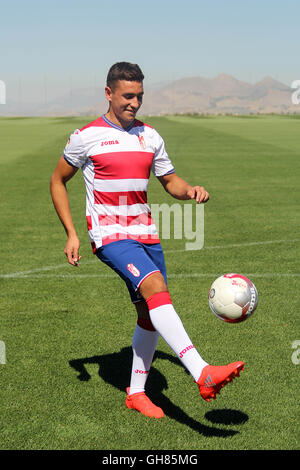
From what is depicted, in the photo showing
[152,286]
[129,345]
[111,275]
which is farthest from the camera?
[111,275]

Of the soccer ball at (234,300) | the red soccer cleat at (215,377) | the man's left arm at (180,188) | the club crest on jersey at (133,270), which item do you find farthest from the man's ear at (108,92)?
the red soccer cleat at (215,377)

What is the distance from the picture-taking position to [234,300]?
4.58 m

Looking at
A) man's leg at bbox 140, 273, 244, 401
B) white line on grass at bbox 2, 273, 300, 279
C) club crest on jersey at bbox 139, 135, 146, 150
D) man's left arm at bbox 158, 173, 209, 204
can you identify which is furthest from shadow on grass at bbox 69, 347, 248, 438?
white line on grass at bbox 2, 273, 300, 279

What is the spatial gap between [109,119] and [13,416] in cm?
229

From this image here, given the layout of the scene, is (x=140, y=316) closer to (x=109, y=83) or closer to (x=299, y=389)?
(x=299, y=389)

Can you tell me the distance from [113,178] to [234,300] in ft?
4.13

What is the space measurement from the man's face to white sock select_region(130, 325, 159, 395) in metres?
1.60

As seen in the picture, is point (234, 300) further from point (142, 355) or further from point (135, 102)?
point (135, 102)

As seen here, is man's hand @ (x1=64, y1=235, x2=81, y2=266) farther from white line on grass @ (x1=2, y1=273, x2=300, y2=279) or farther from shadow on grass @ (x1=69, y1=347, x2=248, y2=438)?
white line on grass @ (x1=2, y1=273, x2=300, y2=279)

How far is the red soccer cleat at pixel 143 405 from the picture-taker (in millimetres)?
4504

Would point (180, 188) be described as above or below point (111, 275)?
above

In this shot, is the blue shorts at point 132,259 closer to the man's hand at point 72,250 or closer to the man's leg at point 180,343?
the man's leg at point 180,343

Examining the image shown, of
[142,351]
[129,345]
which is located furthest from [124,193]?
[129,345]
